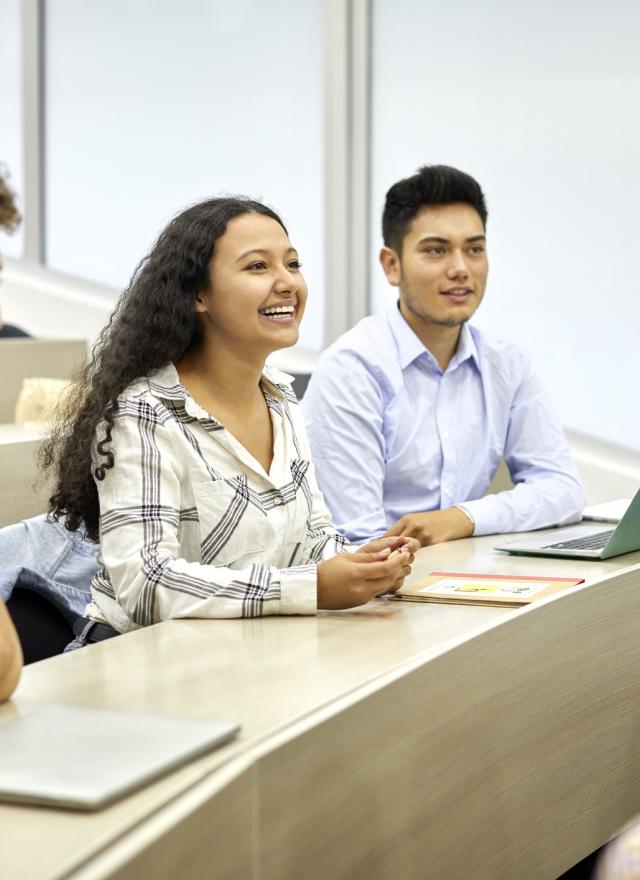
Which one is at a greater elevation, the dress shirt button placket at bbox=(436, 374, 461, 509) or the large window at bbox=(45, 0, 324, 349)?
the large window at bbox=(45, 0, 324, 349)

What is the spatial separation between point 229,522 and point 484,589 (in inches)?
14.3

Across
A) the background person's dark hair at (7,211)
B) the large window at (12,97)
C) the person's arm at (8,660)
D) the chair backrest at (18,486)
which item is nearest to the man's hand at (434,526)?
the chair backrest at (18,486)

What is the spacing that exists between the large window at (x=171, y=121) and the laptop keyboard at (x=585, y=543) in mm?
3350

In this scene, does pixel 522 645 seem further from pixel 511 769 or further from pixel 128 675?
pixel 128 675

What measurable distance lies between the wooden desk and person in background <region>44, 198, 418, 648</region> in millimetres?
72

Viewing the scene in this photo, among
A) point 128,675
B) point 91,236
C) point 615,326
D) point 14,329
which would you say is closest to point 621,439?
point 615,326

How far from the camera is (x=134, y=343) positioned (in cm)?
186

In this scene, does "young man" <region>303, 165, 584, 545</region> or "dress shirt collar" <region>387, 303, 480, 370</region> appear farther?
"dress shirt collar" <region>387, 303, 480, 370</region>

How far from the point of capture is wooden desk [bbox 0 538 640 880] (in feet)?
3.10

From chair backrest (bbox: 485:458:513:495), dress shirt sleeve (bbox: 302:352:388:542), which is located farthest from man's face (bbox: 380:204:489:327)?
chair backrest (bbox: 485:458:513:495)

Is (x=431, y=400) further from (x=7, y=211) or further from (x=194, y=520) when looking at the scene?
(x=7, y=211)

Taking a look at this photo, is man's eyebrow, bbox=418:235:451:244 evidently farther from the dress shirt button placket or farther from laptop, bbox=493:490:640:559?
laptop, bbox=493:490:640:559

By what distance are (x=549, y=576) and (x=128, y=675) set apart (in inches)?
29.7

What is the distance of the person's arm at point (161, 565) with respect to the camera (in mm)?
1598
